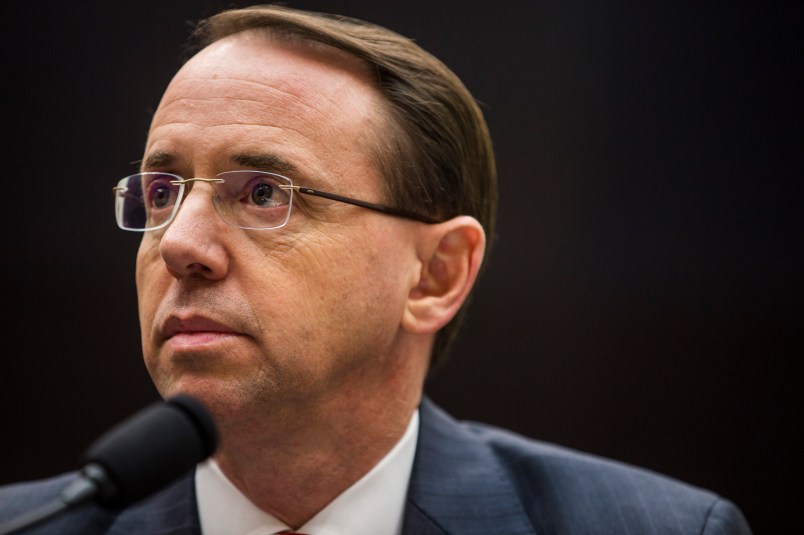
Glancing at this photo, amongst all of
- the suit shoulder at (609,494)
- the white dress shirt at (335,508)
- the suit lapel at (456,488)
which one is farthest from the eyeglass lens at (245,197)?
the suit shoulder at (609,494)

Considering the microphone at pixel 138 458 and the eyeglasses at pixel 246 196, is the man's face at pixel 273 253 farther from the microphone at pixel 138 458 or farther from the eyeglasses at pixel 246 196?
the microphone at pixel 138 458

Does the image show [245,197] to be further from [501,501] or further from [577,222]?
[577,222]

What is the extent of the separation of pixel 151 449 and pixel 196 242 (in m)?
0.65

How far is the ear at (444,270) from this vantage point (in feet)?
6.33

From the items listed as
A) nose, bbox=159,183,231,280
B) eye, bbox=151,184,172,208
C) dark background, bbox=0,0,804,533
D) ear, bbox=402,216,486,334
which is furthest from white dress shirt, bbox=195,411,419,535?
dark background, bbox=0,0,804,533

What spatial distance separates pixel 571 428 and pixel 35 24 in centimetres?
237

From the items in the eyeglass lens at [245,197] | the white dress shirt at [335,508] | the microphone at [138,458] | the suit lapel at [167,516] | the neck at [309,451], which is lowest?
the suit lapel at [167,516]

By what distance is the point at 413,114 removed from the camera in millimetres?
1942

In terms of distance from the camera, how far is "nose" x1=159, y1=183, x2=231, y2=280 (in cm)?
159

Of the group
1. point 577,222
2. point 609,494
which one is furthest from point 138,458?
point 577,222

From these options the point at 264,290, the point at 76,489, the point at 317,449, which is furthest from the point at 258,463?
the point at 76,489

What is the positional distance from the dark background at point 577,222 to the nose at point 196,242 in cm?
138

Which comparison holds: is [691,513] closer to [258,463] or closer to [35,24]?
[258,463]

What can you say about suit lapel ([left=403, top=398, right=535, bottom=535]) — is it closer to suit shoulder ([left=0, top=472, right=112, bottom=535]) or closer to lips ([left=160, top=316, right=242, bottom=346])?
lips ([left=160, top=316, right=242, bottom=346])
